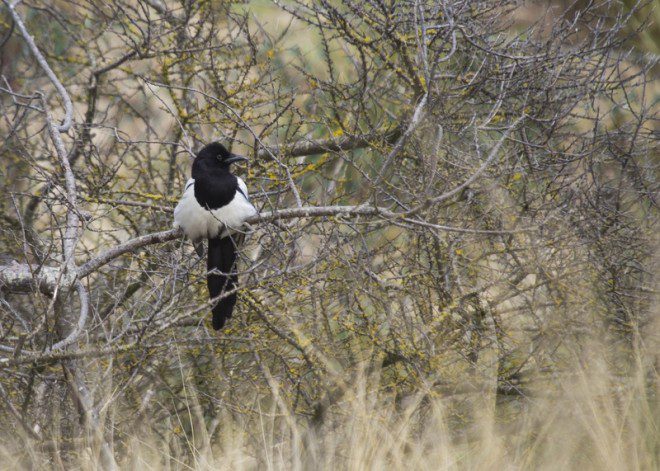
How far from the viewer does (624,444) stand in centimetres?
317

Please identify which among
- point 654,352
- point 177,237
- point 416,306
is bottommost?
point 654,352

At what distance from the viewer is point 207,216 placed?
13.9 feet

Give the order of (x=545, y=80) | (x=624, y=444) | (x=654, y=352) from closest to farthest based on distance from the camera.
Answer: (x=624, y=444) < (x=654, y=352) < (x=545, y=80)

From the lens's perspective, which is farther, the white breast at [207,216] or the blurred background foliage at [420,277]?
the white breast at [207,216]

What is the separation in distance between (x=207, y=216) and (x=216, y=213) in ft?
0.19

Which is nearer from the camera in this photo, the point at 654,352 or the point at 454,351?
the point at 654,352

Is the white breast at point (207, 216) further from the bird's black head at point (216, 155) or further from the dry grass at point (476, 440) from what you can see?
the dry grass at point (476, 440)

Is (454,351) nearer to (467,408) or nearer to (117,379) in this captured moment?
(467,408)

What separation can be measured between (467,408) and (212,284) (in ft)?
4.89

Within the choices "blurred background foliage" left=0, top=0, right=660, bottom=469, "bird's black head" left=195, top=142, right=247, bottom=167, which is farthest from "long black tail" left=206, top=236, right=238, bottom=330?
"bird's black head" left=195, top=142, right=247, bottom=167

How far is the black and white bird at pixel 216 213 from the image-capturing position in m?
4.18

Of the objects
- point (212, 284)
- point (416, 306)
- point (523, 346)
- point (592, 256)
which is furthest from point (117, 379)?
point (592, 256)

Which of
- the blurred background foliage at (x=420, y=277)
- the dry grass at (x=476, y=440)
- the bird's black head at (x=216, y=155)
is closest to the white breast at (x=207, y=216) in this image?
the blurred background foliage at (x=420, y=277)

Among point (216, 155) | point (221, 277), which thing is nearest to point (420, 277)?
point (221, 277)
